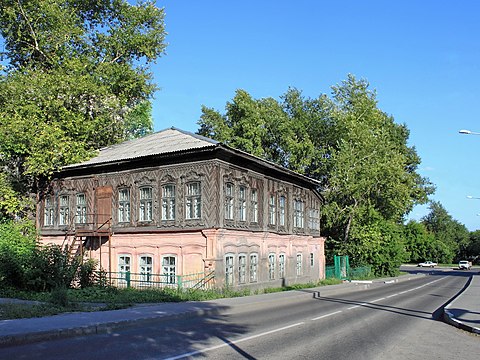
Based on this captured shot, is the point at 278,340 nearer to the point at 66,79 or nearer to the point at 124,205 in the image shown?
the point at 124,205

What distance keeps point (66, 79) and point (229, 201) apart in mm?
15575

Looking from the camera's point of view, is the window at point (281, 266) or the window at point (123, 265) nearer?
the window at point (123, 265)

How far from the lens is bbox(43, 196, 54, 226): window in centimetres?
3155

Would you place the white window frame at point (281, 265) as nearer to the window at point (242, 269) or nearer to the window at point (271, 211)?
the window at point (271, 211)

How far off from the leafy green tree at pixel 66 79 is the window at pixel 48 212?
5.59 ft

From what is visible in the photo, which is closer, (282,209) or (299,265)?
(282,209)

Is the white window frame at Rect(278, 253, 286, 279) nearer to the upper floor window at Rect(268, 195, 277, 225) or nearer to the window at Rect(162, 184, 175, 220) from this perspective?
the upper floor window at Rect(268, 195, 277, 225)

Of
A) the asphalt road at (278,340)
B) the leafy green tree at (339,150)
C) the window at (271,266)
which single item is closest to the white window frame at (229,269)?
the window at (271,266)

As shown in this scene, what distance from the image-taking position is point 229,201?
25172 millimetres

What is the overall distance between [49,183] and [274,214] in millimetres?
14502

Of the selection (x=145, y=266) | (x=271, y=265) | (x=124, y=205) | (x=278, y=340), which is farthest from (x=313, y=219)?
(x=278, y=340)

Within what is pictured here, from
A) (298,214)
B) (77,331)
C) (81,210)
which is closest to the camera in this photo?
(77,331)

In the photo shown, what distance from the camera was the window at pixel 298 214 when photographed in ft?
111

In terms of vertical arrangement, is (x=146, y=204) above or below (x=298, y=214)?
above
